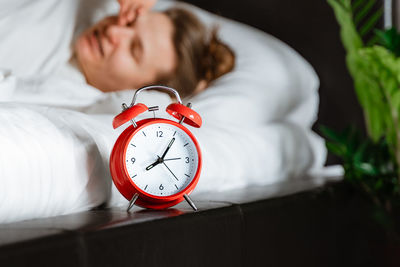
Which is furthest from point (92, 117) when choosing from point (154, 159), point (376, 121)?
point (376, 121)

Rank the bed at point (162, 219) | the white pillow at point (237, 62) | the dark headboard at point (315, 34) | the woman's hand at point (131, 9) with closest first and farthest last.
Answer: the bed at point (162, 219), the white pillow at point (237, 62), the woman's hand at point (131, 9), the dark headboard at point (315, 34)

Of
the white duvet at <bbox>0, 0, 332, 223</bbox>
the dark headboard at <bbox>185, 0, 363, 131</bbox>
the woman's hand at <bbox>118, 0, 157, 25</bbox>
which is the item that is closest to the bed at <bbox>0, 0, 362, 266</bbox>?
the white duvet at <bbox>0, 0, 332, 223</bbox>

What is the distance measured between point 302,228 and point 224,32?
891 millimetres

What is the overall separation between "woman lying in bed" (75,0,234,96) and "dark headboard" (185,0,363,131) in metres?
0.37

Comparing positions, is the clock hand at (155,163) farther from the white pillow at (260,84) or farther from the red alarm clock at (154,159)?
the white pillow at (260,84)

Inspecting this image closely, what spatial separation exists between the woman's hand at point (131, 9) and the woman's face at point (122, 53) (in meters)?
0.02

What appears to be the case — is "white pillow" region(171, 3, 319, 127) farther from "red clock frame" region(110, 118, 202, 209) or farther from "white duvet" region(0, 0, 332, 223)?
"red clock frame" region(110, 118, 202, 209)

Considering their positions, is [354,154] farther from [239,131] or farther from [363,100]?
[239,131]

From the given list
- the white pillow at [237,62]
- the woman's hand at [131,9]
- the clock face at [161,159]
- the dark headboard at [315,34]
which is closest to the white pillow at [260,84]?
the white pillow at [237,62]

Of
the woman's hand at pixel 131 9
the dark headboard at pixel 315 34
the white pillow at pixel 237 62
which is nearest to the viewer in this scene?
the white pillow at pixel 237 62

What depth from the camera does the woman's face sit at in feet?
Result: 4.87

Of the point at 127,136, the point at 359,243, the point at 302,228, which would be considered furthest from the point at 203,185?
the point at 359,243

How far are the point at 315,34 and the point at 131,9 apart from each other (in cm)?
84

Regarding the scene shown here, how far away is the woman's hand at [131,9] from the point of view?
4.95 ft
